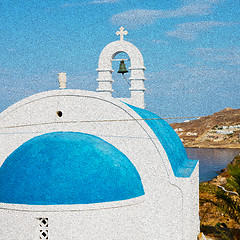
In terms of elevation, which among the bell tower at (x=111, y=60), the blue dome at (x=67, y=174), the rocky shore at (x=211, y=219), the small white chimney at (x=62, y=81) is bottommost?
the rocky shore at (x=211, y=219)

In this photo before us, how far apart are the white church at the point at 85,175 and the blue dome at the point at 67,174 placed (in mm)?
21

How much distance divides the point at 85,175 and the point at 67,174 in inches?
14.9

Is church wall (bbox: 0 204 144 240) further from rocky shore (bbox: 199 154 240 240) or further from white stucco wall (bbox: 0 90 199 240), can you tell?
rocky shore (bbox: 199 154 240 240)

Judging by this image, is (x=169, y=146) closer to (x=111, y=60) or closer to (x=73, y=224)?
(x=111, y=60)

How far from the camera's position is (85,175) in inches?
312

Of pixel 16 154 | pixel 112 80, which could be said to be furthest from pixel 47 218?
pixel 112 80

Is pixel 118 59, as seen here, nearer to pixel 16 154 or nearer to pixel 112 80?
pixel 112 80

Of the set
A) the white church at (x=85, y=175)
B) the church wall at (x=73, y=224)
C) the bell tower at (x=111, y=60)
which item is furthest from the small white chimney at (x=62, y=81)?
the church wall at (x=73, y=224)

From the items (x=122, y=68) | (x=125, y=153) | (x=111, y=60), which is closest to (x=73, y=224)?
(x=125, y=153)

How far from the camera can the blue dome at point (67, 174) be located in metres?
7.71

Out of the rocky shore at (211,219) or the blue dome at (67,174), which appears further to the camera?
the rocky shore at (211,219)

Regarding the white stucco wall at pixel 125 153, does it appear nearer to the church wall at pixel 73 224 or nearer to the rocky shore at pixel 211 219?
the church wall at pixel 73 224

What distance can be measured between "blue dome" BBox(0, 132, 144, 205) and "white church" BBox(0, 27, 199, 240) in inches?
0.8

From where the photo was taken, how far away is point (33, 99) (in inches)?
379
